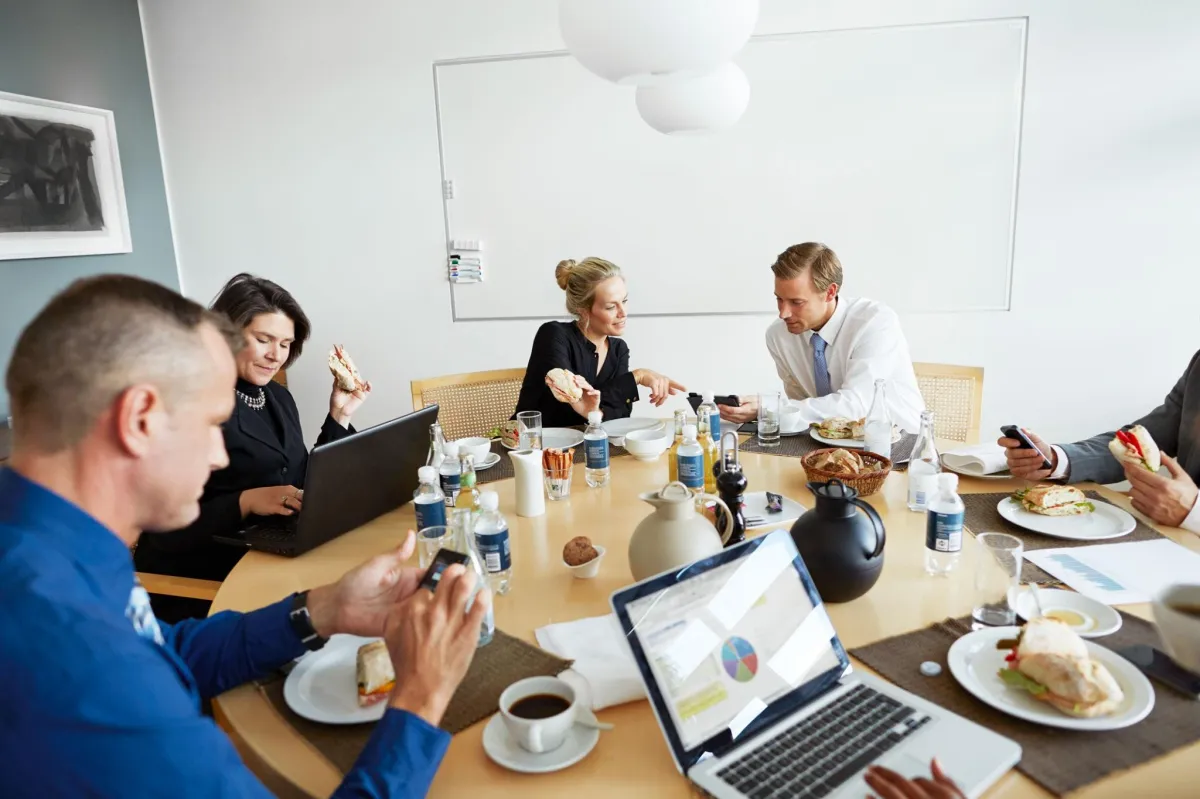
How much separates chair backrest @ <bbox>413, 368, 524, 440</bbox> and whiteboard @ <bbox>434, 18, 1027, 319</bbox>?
0.95 m

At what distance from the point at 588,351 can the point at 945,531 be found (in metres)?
1.86

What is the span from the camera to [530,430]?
6.93ft

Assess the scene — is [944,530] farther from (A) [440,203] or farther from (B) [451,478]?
(A) [440,203]

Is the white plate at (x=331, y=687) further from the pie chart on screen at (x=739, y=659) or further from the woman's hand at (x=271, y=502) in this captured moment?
the woman's hand at (x=271, y=502)

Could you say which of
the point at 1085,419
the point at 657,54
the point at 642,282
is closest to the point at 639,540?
the point at 657,54

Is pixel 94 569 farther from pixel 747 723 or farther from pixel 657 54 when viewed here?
pixel 657 54

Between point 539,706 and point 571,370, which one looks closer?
point 539,706

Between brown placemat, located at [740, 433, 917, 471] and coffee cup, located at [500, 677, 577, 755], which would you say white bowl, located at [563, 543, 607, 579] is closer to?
coffee cup, located at [500, 677, 577, 755]

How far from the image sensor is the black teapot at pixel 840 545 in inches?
50.0

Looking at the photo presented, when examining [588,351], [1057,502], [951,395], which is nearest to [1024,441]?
[1057,502]

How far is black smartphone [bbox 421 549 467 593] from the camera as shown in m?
1.15

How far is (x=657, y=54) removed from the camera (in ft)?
A: 4.79

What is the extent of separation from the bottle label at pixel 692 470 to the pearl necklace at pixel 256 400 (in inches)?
49.5

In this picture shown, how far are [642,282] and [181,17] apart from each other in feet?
9.24
